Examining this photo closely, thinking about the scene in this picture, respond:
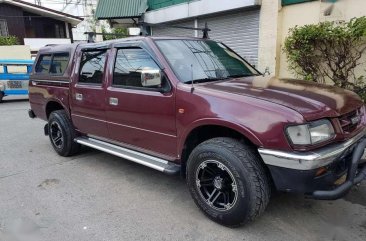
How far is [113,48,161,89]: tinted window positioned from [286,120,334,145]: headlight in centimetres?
171

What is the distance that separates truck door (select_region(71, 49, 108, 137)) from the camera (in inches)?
175

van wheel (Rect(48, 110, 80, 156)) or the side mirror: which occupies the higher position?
the side mirror

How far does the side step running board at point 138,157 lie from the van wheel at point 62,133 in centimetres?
37

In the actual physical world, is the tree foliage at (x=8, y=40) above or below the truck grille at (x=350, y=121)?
above

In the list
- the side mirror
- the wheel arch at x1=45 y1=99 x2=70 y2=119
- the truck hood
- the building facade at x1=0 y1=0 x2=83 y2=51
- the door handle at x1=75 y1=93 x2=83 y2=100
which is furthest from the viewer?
the building facade at x1=0 y1=0 x2=83 y2=51

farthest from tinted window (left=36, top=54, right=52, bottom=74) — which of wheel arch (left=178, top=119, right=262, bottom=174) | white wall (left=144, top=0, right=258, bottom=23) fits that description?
white wall (left=144, top=0, right=258, bottom=23)

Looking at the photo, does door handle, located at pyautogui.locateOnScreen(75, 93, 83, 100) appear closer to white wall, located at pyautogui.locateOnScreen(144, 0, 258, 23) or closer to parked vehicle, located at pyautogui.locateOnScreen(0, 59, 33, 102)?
white wall, located at pyautogui.locateOnScreen(144, 0, 258, 23)

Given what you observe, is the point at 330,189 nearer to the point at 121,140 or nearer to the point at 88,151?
the point at 121,140

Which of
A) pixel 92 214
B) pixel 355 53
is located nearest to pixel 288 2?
pixel 355 53

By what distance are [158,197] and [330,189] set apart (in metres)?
1.94

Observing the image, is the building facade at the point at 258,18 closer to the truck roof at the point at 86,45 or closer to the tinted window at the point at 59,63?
the truck roof at the point at 86,45

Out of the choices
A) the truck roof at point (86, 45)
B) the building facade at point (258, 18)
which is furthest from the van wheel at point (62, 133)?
the building facade at point (258, 18)

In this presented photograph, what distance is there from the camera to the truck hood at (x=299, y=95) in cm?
283

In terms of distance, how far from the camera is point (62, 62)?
534 centimetres
